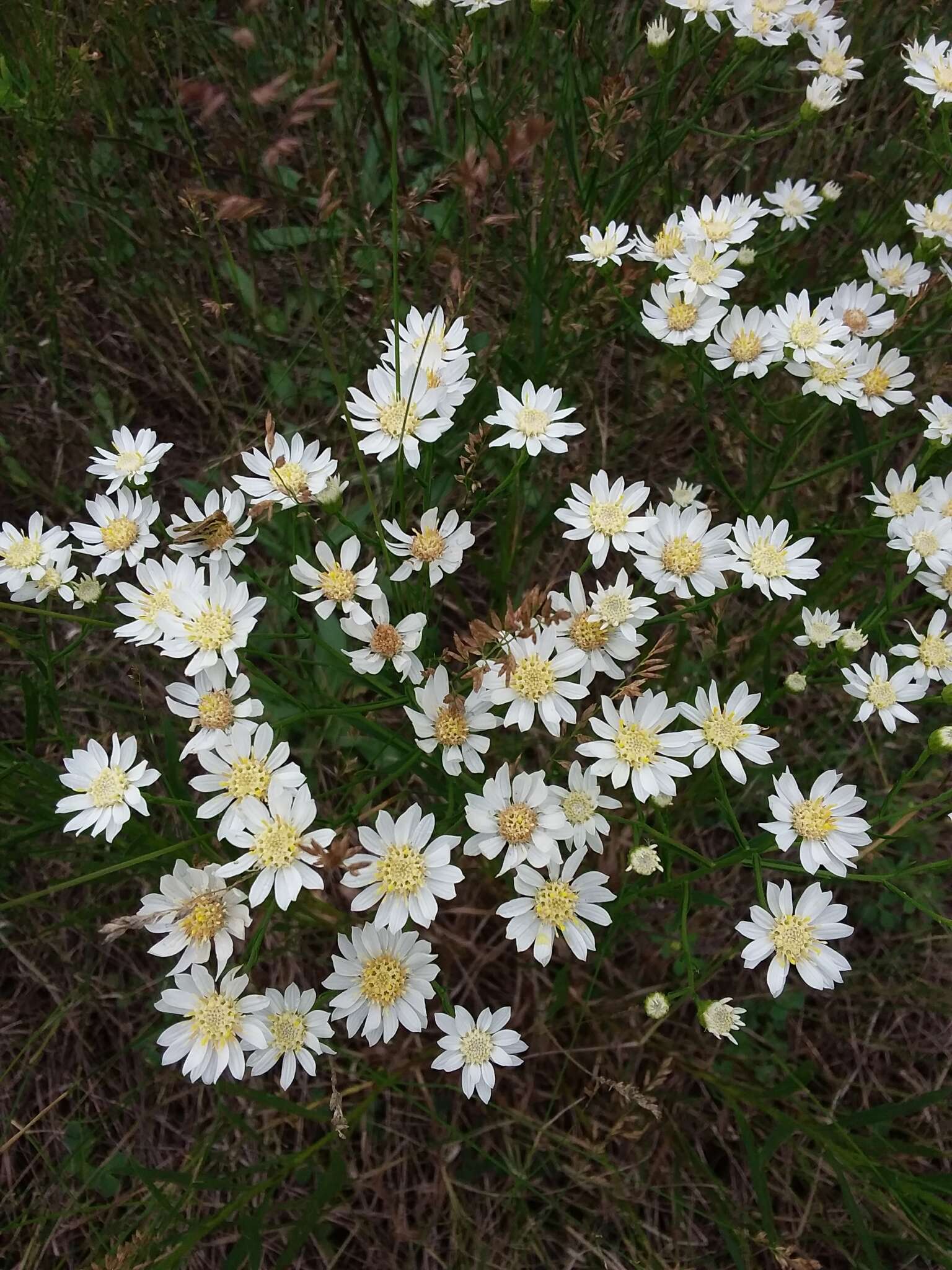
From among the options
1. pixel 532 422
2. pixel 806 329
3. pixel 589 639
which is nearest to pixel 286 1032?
pixel 589 639

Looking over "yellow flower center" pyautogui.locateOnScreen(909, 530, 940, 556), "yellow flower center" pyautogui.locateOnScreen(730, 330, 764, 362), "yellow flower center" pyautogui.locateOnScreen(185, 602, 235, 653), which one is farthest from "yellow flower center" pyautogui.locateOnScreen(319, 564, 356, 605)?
"yellow flower center" pyautogui.locateOnScreen(909, 530, 940, 556)

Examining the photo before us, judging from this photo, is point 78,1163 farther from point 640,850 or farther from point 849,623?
point 849,623

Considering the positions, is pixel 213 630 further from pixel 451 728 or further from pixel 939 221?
pixel 939 221

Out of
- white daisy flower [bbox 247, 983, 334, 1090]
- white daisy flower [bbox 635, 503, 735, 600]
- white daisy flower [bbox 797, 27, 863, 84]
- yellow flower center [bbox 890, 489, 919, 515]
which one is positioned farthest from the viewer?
white daisy flower [bbox 797, 27, 863, 84]

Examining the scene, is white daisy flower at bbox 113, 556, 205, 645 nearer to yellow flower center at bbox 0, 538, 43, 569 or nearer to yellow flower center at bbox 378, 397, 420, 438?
yellow flower center at bbox 0, 538, 43, 569

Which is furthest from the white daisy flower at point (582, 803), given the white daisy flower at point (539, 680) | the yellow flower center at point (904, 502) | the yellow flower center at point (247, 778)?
the yellow flower center at point (904, 502)
